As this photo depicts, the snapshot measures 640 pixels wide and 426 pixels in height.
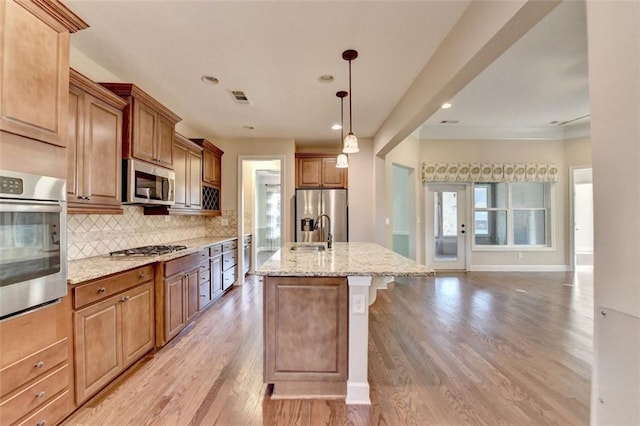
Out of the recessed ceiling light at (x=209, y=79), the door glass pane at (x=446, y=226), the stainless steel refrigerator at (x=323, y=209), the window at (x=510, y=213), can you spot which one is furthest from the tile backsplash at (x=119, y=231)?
the window at (x=510, y=213)

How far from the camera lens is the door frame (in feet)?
20.4

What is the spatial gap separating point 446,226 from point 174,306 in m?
5.44

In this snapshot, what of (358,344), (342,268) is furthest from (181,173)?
(358,344)

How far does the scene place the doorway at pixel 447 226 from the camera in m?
6.27

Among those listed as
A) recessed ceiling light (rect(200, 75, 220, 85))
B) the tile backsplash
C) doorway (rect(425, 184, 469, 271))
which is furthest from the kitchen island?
doorway (rect(425, 184, 469, 271))

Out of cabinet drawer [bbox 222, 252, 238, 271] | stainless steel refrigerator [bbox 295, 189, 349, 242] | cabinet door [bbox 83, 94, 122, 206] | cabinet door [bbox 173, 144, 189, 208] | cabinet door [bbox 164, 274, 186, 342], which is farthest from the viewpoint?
stainless steel refrigerator [bbox 295, 189, 349, 242]

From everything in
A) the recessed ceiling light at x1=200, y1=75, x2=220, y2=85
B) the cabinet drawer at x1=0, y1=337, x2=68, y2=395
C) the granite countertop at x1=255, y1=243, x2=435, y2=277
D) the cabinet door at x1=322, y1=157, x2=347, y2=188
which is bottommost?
the cabinet drawer at x1=0, y1=337, x2=68, y2=395

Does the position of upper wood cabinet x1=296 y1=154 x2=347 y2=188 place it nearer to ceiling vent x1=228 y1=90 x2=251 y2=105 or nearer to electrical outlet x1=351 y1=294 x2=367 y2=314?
ceiling vent x1=228 y1=90 x2=251 y2=105

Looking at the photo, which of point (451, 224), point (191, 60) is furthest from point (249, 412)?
point (451, 224)

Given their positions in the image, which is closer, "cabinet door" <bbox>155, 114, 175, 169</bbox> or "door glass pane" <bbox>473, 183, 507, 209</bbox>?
"cabinet door" <bbox>155, 114, 175, 169</bbox>

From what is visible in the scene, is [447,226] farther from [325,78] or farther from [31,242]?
[31,242]

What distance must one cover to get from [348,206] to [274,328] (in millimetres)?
3433

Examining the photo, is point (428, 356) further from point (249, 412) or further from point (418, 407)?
point (249, 412)

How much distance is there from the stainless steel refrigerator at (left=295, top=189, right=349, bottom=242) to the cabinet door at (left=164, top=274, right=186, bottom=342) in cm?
237
